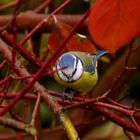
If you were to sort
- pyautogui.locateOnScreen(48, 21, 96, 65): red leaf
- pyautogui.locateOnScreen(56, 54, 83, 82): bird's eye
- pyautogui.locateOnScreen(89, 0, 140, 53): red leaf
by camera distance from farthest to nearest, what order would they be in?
pyautogui.locateOnScreen(56, 54, 83, 82): bird's eye → pyautogui.locateOnScreen(48, 21, 96, 65): red leaf → pyautogui.locateOnScreen(89, 0, 140, 53): red leaf

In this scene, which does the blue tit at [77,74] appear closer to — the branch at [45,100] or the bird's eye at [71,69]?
the bird's eye at [71,69]

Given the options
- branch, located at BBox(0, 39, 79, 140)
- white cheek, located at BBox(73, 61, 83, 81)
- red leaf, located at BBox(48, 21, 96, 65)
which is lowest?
white cheek, located at BBox(73, 61, 83, 81)

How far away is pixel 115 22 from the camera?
751 mm

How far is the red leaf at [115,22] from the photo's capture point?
72cm

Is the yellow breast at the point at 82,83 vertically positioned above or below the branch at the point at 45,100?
below

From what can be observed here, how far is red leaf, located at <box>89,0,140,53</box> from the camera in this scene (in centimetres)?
72

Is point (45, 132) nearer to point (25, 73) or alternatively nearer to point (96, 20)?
point (25, 73)

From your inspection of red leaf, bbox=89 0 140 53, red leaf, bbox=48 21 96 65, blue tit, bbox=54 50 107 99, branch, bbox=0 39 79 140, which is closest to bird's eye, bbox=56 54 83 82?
blue tit, bbox=54 50 107 99

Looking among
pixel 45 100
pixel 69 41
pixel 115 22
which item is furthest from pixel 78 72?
pixel 115 22

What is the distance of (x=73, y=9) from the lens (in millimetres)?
2148

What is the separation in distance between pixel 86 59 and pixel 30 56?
312mm

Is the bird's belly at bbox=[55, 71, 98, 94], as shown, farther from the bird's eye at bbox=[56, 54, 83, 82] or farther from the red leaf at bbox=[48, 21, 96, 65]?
the red leaf at bbox=[48, 21, 96, 65]

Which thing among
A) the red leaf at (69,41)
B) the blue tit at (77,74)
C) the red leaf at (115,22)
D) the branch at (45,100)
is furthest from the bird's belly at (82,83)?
the red leaf at (115,22)

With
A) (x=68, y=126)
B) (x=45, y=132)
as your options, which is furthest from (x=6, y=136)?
(x=68, y=126)
